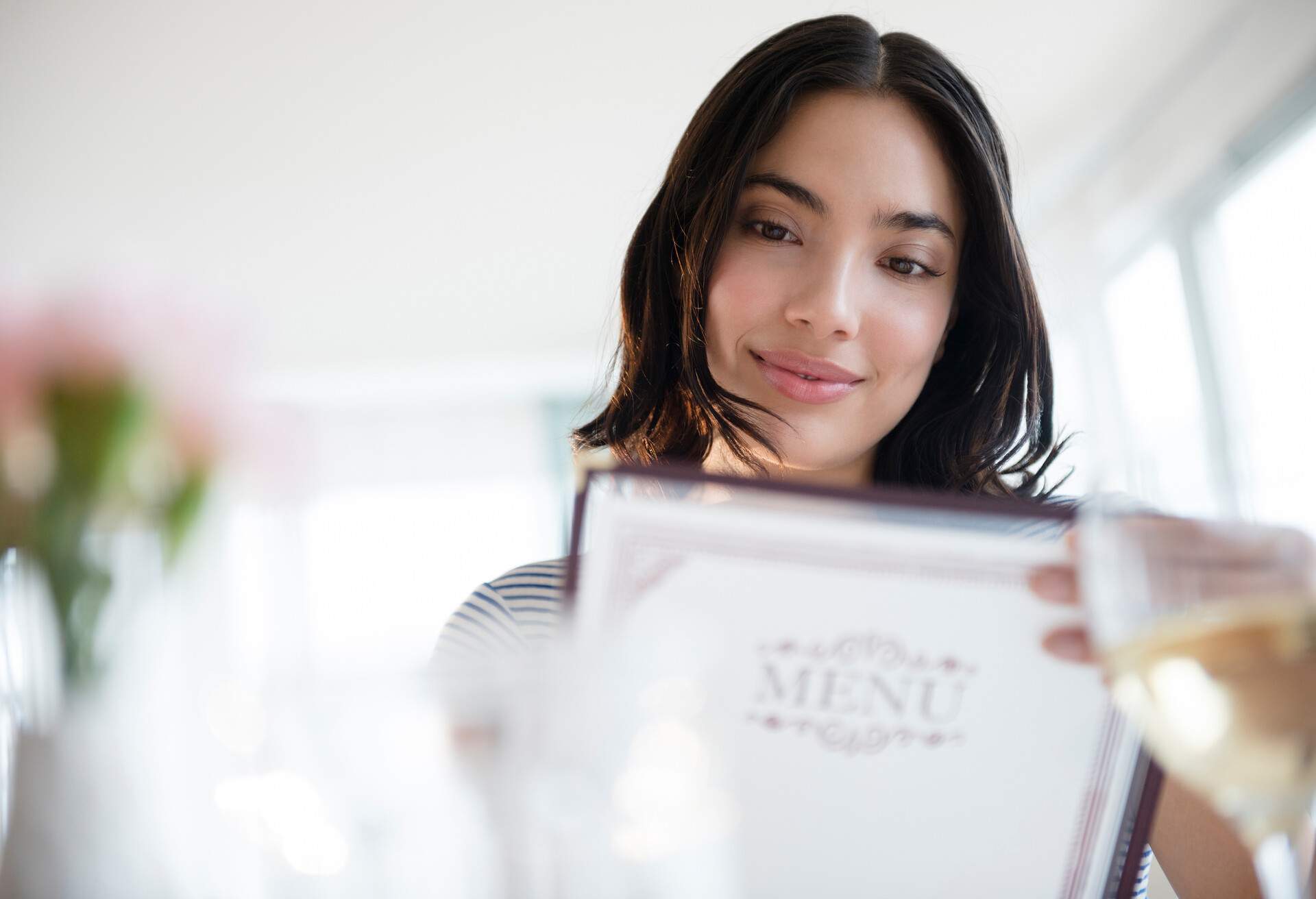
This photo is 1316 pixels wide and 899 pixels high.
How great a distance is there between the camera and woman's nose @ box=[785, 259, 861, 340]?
3.62ft

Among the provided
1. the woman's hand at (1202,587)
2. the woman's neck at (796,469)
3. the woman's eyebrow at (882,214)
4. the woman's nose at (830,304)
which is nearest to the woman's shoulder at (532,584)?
the woman's neck at (796,469)

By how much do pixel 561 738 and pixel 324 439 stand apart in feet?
25.8

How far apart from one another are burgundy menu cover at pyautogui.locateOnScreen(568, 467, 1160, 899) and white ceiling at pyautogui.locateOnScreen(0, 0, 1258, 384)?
3058 mm

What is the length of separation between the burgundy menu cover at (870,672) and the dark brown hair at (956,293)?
0.73 m

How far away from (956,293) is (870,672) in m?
0.91

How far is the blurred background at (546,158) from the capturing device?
4129mm

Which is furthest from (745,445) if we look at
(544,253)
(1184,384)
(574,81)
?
(544,253)

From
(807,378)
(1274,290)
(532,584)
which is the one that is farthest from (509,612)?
(1274,290)

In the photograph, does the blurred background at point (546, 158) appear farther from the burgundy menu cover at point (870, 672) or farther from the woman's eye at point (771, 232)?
the burgundy menu cover at point (870, 672)

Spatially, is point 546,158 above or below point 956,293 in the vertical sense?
above

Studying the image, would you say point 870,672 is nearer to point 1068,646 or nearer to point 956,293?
point 1068,646

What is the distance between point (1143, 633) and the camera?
1.17 ft

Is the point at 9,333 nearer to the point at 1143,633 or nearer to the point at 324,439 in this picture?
the point at 1143,633

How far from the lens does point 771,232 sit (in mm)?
1221
